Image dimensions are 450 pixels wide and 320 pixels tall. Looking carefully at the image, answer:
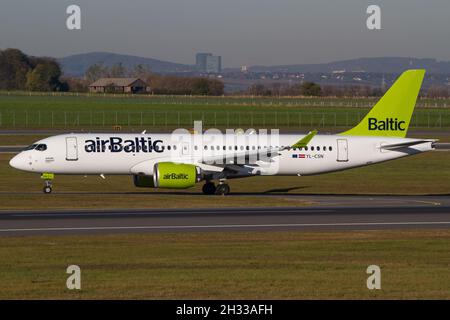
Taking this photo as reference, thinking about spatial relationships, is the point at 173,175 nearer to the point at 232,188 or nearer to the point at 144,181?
the point at 144,181

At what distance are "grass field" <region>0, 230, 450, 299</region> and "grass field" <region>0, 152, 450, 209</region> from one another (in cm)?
1157

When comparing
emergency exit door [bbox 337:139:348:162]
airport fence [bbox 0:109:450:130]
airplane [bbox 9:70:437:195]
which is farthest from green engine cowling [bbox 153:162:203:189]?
airport fence [bbox 0:109:450:130]

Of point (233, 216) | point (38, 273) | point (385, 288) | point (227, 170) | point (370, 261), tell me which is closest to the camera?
point (385, 288)

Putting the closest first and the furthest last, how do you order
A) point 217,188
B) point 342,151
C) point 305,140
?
point 305,140 → point 217,188 → point 342,151

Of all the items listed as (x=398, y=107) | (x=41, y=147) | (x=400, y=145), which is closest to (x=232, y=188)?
(x=400, y=145)

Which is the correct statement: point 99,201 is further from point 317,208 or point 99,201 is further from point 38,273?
point 38,273

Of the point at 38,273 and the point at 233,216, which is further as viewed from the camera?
the point at 233,216

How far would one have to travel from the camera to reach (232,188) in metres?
58.0

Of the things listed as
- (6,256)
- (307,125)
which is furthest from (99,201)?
(307,125)

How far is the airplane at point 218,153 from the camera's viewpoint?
51.2 meters

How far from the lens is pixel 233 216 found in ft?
136

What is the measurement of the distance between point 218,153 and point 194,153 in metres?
1.36

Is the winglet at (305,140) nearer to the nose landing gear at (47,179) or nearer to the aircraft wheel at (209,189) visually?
the aircraft wheel at (209,189)
